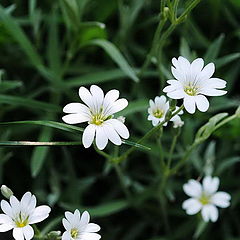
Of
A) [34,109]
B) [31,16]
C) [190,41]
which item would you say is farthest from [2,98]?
[190,41]

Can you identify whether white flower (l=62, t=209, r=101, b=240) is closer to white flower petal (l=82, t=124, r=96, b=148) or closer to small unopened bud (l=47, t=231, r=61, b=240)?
small unopened bud (l=47, t=231, r=61, b=240)

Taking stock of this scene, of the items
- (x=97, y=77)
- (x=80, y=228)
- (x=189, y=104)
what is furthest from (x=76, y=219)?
(x=97, y=77)

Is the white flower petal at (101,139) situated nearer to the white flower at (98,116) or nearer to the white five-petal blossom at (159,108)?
the white flower at (98,116)

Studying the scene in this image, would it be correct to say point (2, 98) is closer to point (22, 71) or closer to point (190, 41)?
point (22, 71)

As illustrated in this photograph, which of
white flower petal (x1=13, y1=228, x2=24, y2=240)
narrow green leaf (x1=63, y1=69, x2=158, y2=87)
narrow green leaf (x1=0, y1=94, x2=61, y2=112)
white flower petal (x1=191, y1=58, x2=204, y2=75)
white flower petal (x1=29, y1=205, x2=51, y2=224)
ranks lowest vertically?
white flower petal (x1=13, y1=228, x2=24, y2=240)

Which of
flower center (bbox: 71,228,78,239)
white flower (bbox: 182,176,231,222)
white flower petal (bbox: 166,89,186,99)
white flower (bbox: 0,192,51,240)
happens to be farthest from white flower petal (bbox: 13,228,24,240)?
white flower (bbox: 182,176,231,222)

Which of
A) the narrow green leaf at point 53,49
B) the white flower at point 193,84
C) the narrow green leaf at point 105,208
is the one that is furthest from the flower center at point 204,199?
the narrow green leaf at point 53,49

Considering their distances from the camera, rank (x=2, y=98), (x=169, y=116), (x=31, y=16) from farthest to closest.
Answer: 1. (x=31, y=16)
2. (x=2, y=98)
3. (x=169, y=116)

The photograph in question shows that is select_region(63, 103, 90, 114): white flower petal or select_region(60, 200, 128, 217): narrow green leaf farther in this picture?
select_region(60, 200, 128, 217): narrow green leaf
